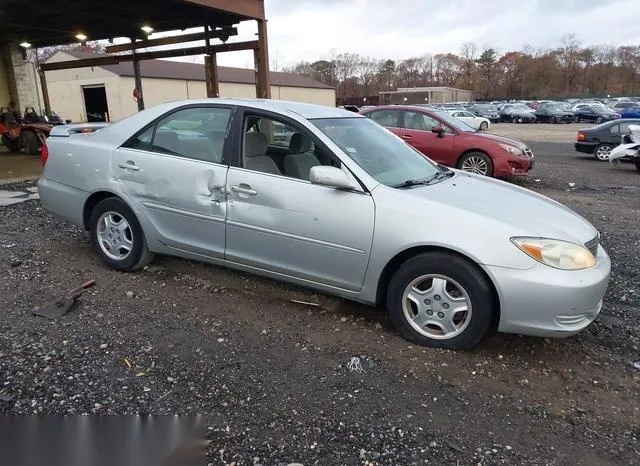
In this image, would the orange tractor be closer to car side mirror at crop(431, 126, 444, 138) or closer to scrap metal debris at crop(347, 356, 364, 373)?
car side mirror at crop(431, 126, 444, 138)

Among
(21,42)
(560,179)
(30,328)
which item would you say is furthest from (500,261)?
(21,42)

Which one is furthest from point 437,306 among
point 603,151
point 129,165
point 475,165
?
point 603,151

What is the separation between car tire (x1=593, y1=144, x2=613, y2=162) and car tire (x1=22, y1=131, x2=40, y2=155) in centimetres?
1650

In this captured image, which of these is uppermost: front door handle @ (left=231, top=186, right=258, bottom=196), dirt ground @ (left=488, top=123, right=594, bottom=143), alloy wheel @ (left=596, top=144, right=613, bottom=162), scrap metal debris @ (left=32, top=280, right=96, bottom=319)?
front door handle @ (left=231, top=186, right=258, bottom=196)

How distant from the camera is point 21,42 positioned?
16.5 metres

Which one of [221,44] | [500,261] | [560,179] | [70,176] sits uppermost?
[221,44]

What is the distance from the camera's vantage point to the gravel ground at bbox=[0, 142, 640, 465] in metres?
2.44

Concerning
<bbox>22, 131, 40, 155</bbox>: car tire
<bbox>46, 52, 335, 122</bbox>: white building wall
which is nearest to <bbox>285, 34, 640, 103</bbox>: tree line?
<bbox>46, 52, 335, 122</bbox>: white building wall

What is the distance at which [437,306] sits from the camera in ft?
10.5

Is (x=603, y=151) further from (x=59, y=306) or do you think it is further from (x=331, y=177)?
(x=59, y=306)

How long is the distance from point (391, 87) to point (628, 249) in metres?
116

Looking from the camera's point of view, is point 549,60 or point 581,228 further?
point 549,60

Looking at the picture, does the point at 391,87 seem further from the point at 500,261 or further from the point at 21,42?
the point at 500,261

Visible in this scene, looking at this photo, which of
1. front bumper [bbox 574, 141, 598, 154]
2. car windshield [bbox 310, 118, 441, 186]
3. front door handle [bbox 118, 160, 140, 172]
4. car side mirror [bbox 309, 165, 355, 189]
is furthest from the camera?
front bumper [bbox 574, 141, 598, 154]
